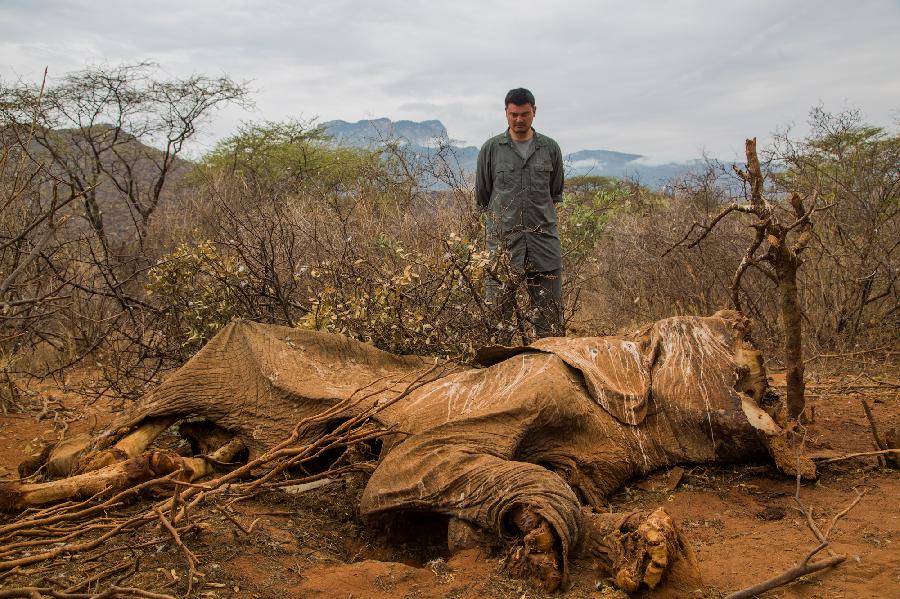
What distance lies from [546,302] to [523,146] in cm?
130

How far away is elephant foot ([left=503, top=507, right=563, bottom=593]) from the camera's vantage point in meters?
2.98

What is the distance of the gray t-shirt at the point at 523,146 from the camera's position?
21.4 feet

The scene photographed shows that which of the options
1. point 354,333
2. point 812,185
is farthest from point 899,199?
point 354,333

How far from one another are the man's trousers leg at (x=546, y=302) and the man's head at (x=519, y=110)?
3.90 ft

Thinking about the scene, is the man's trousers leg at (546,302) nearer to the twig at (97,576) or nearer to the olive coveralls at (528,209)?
the olive coveralls at (528,209)

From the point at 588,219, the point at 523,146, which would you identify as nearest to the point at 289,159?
the point at 588,219

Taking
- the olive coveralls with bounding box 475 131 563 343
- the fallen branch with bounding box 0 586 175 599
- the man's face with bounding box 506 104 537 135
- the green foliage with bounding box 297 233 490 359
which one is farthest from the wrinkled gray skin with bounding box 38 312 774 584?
the man's face with bounding box 506 104 537 135

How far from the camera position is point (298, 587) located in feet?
10.1

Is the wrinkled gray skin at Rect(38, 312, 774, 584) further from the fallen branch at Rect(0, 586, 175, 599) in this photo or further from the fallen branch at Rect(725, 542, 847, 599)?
the fallen branch at Rect(0, 586, 175, 599)

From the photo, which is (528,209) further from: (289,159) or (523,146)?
(289,159)

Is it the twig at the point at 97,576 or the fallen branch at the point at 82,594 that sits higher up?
the fallen branch at the point at 82,594

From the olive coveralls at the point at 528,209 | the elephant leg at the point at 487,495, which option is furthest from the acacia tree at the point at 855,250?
the elephant leg at the point at 487,495

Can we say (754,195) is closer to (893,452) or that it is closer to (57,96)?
(893,452)

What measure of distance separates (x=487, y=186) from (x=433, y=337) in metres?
1.79
